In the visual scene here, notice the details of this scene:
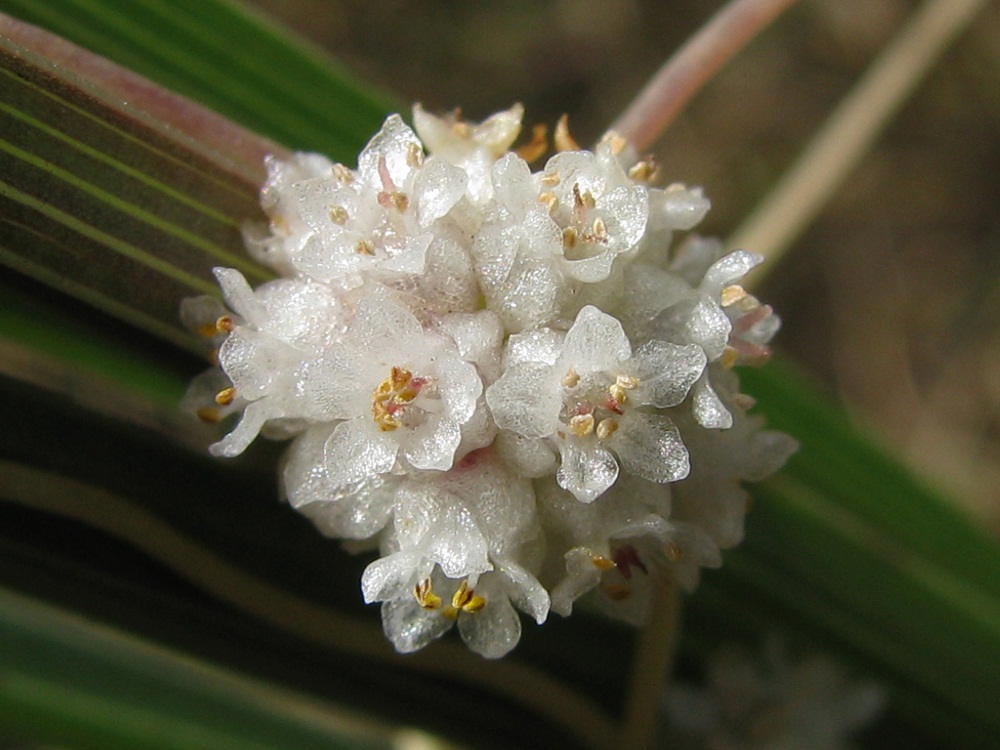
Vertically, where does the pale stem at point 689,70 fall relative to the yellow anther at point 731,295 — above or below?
above

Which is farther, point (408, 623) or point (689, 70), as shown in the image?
point (689, 70)

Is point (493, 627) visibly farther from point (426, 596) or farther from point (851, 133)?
point (851, 133)

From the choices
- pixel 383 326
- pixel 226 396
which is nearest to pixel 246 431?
pixel 226 396

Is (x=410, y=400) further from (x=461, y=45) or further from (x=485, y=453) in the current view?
(x=461, y=45)

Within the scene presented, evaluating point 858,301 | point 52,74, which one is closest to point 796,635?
point 52,74

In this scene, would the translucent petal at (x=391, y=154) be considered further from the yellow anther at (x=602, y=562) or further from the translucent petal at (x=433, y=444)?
the yellow anther at (x=602, y=562)

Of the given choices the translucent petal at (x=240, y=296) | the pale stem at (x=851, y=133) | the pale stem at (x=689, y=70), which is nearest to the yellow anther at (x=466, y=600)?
the translucent petal at (x=240, y=296)
